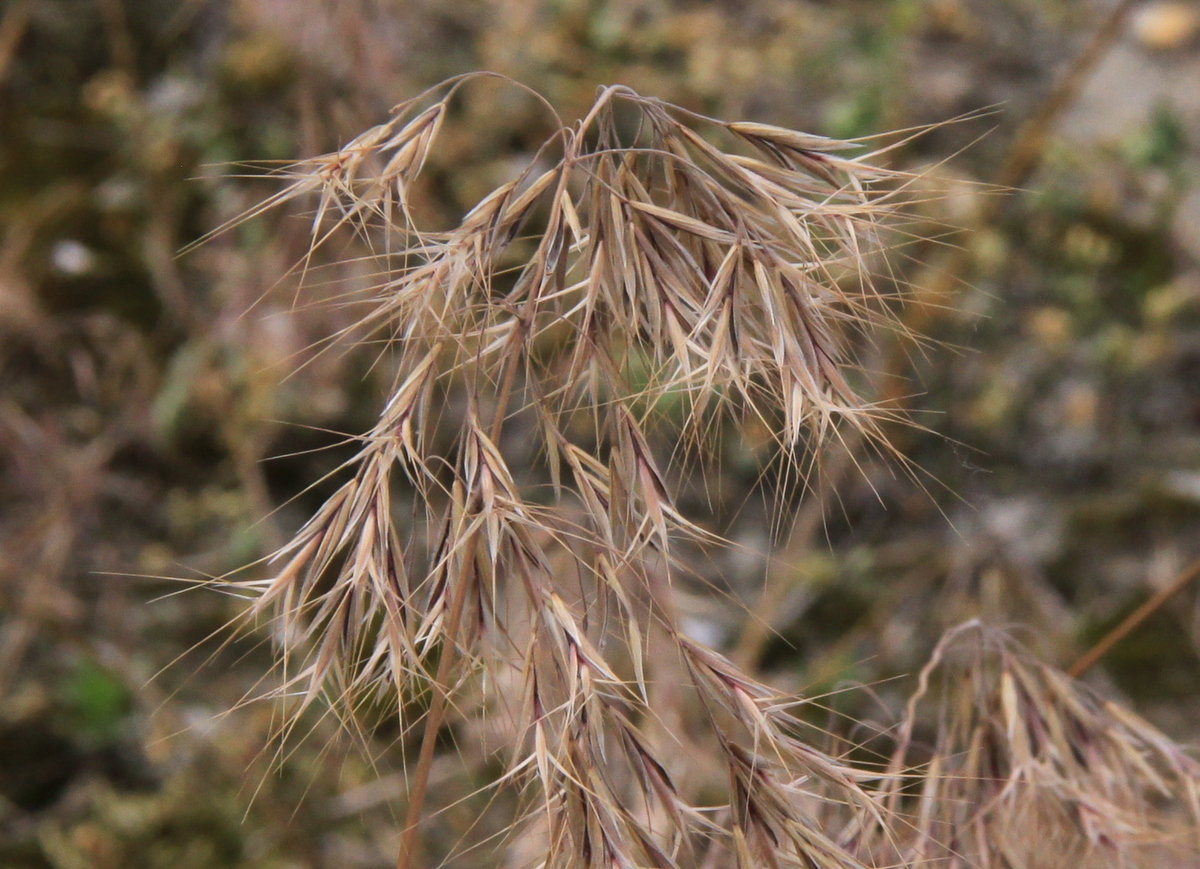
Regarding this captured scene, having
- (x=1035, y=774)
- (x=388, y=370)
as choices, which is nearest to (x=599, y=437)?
(x=1035, y=774)

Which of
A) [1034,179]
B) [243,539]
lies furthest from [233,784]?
[1034,179]

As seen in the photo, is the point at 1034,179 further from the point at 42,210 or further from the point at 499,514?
the point at 42,210

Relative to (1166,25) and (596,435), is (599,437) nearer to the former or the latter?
(596,435)

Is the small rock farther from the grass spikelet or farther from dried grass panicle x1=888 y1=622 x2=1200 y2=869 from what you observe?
the grass spikelet

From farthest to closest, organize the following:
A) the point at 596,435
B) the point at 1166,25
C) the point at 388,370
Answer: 1. the point at 1166,25
2. the point at 388,370
3. the point at 596,435

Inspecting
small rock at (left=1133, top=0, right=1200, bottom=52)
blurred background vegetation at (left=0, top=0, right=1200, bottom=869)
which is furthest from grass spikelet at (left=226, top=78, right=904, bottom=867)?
small rock at (left=1133, top=0, right=1200, bottom=52)

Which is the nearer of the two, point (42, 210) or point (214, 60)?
point (42, 210)
